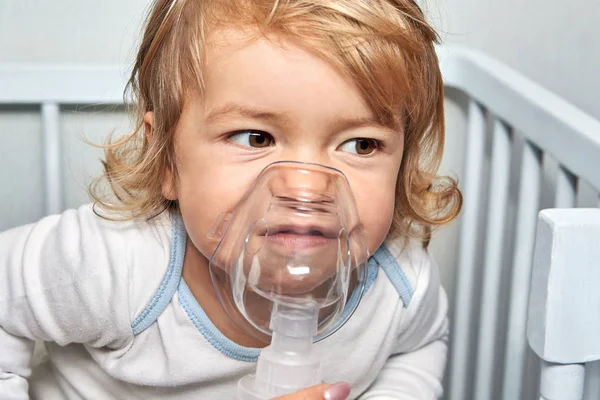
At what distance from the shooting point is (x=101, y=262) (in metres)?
0.80

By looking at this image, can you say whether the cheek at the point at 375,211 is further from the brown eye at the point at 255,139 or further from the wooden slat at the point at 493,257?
the wooden slat at the point at 493,257

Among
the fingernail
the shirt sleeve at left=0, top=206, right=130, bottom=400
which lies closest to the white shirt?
the shirt sleeve at left=0, top=206, right=130, bottom=400

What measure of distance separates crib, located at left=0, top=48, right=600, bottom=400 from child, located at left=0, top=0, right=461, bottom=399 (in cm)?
7

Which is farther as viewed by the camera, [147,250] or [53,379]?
[53,379]

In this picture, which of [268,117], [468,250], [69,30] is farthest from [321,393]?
[69,30]

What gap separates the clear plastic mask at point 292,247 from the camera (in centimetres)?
63

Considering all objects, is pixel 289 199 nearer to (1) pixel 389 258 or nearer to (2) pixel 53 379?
(1) pixel 389 258

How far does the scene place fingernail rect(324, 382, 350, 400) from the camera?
608 mm

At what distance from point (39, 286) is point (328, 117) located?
0.34 meters

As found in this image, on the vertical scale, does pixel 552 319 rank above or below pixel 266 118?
below

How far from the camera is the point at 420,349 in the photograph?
964 millimetres

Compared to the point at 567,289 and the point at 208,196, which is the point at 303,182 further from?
the point at 567,289

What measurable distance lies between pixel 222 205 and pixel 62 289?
8.2 inches

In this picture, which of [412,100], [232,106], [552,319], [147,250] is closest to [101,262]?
[147,250]
